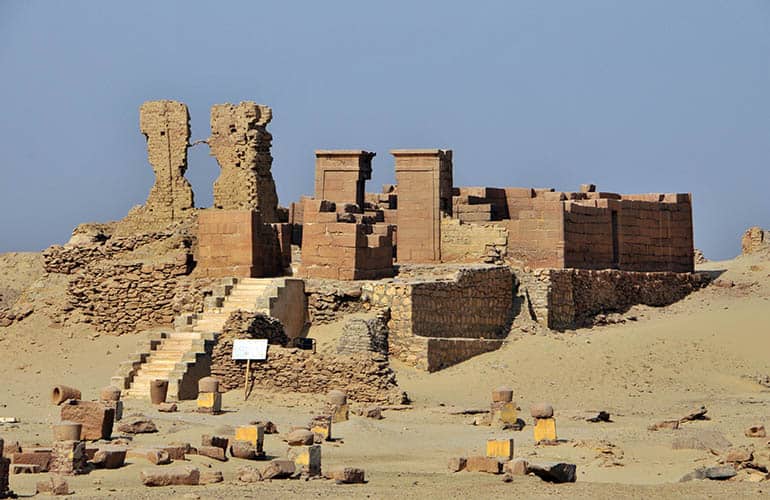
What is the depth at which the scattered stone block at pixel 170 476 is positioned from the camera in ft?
56.0

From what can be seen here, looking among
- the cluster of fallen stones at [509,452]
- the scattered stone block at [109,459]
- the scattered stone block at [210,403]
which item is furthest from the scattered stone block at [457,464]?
the scattered stone block at [210,403]

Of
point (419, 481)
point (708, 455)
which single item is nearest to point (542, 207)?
point (708, 455)

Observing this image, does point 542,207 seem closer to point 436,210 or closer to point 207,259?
point 436,210

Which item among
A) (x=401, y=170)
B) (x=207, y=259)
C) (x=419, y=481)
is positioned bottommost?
(x=419, y=481)

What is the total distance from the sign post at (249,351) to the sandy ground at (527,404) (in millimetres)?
462

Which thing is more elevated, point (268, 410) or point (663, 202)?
point (663, 202)

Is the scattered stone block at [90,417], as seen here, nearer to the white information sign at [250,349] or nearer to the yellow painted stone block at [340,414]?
the yellow painted stone block at [340,414]

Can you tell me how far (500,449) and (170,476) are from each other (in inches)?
179

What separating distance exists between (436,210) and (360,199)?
1.87 metres

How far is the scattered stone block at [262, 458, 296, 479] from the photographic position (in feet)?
58.3

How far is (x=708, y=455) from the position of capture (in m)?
20.4

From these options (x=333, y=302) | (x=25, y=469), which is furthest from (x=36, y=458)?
(x=333, y=302)

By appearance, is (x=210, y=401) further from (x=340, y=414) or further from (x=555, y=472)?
(x=555, y=472)

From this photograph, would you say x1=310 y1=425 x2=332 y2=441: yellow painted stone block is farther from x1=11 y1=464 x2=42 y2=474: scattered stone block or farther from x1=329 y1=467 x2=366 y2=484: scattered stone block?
x1=11 y1=464 x2=42 y2=474: scattered stone block
